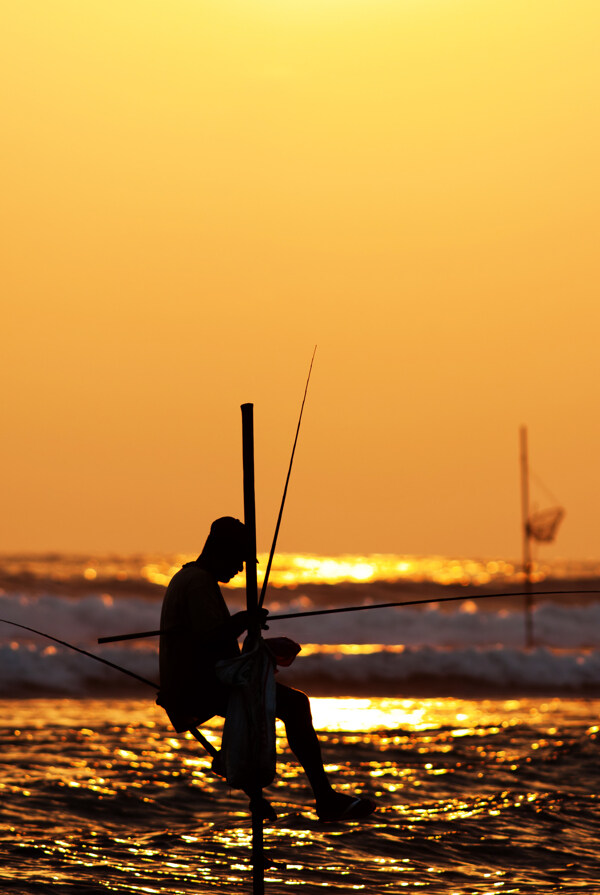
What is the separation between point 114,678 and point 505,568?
1609 inches

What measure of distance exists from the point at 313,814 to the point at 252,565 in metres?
5.56

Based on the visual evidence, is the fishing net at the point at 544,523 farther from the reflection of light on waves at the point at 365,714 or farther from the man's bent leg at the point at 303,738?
the man's bent leg at the point at 303,738

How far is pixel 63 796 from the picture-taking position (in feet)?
42.4

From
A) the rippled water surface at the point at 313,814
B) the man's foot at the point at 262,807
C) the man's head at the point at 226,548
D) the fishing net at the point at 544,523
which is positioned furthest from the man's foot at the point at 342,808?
the fishing net at the point at 544,523

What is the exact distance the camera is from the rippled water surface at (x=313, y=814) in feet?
33.2

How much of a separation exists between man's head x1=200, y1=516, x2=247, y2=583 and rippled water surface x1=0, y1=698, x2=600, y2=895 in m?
3.22

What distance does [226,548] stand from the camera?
7.26m

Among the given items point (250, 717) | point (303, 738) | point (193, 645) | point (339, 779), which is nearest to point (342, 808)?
point (303, 738)

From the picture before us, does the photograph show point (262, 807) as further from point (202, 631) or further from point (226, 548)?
point (226, 548)

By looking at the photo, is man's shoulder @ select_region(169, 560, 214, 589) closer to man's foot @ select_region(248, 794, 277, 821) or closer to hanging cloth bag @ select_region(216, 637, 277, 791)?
hanging cloth bag @ select_region(216, 637, 277, 791)

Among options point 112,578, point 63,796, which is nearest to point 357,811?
point 63,796

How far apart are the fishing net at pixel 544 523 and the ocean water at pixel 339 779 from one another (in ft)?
14.8

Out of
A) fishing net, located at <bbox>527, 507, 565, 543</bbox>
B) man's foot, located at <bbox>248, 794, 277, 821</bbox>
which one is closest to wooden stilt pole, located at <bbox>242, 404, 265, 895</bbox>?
man's foot, located at <bbox>248, 794, 277, 821</bbox>

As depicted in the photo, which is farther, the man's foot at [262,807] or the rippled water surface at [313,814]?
the rippled water surface at [313,814]
